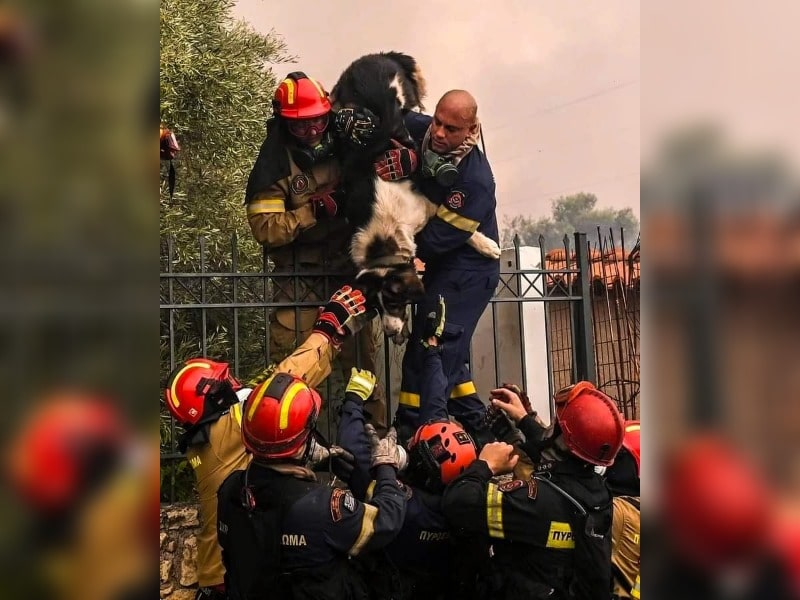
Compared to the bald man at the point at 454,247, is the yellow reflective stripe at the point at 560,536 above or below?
below

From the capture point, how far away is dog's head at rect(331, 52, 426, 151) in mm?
4996

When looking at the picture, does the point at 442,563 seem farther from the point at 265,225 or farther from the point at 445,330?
the point at 265,225

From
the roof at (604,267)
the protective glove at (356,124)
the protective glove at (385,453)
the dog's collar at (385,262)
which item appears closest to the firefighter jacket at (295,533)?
the protective glove at (385,453)

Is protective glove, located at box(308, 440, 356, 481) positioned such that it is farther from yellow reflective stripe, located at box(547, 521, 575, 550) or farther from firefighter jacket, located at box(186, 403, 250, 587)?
yellow reflective stripe, located at box(547, 521, 575, 550)

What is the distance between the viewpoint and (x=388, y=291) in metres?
4.79

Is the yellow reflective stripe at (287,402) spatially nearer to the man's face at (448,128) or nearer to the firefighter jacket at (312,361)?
the firefighter jacket at (312,361)

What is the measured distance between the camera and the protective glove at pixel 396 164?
4914mm

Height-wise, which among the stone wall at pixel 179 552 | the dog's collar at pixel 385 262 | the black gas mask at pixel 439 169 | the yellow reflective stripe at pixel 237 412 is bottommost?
the stone wall at pixel 179 552

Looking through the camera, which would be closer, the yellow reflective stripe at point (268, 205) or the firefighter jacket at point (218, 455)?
the firefighter jacket at point (218, 455)
